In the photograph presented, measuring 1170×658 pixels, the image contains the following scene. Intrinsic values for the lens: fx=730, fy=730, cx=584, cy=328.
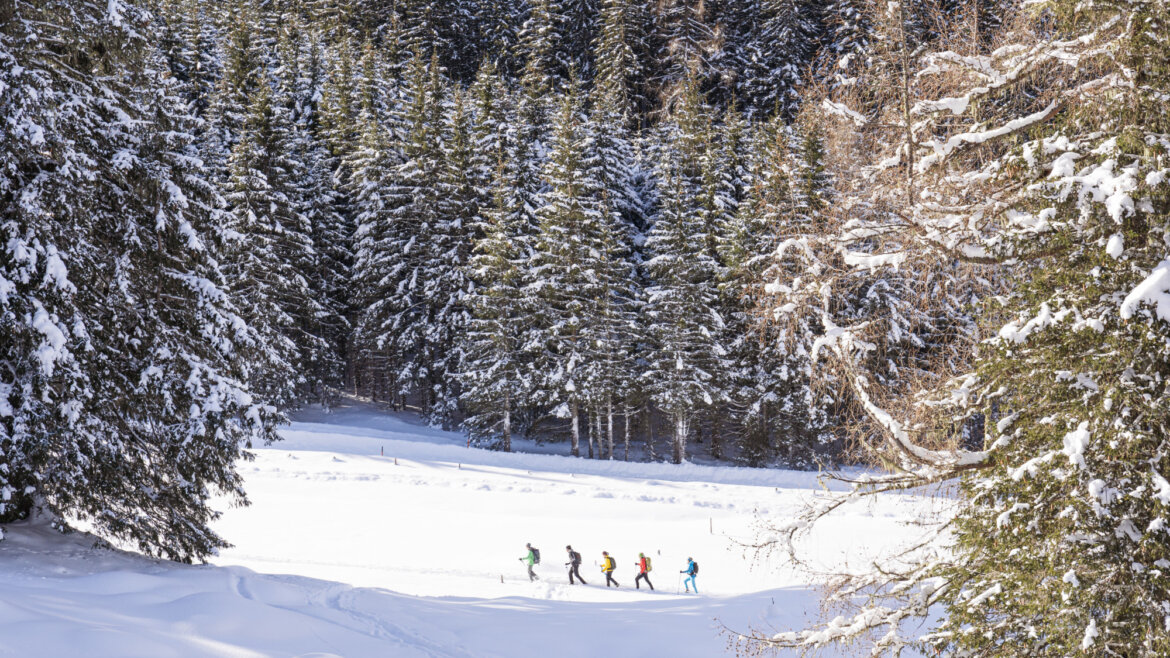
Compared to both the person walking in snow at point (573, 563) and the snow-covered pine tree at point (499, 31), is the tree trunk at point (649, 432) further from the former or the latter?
the snow-covered pine tree at point (499, 31)

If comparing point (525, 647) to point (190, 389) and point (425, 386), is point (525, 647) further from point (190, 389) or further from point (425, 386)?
point (425, 386)

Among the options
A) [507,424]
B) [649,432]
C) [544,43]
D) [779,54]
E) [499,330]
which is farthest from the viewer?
[544,43]

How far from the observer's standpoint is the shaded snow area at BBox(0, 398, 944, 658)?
Answer: 8.38 metres

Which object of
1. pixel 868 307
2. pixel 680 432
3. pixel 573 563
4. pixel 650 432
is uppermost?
pixel 868 307

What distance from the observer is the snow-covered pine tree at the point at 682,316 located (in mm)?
29531

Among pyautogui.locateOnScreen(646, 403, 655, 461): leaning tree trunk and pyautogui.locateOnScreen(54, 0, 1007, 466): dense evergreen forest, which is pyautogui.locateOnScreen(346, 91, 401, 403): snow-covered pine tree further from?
pyautogui.locateOnScreen(646, 403, 655, 461): leaning tree trunk

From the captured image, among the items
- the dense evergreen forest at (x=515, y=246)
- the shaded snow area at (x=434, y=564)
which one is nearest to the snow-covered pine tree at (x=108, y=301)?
the shaded snow area at (x=434, y=564)

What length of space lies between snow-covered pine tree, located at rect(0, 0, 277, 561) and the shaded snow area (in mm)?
1122

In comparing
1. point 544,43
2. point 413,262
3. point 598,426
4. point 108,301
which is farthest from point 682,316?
point 544,43

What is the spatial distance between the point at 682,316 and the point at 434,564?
14973 millimetres

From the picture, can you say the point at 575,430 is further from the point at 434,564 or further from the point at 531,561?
the point at 531,561

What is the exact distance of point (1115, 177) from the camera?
390cm

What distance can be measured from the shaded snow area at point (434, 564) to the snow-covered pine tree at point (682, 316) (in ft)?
9.84

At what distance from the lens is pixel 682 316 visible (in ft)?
97.2
